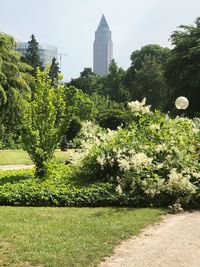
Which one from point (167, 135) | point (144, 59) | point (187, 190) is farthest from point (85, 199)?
point (144, 59)

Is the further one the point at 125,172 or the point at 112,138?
the point at 112,138

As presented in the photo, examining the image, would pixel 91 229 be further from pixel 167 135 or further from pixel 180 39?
pixel 180 39

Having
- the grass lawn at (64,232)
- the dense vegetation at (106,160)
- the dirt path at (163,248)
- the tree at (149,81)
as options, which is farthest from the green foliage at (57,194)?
the tree at (149,81)

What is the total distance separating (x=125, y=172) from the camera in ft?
35.3

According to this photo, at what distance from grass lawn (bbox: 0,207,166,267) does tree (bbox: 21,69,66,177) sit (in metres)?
3.46

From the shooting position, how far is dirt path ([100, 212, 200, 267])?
5.86m

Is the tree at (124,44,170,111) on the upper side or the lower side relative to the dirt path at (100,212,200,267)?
upper

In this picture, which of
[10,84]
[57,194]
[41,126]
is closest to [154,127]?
[41,126]

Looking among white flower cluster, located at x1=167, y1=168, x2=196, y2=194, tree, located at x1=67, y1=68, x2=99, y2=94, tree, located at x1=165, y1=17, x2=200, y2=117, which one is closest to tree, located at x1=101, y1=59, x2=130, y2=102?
tree, located at x1=67, y1=68, x2=99, y2=94

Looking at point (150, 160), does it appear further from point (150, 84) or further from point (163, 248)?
point (150, 84)

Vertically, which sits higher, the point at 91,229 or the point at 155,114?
the point at 155,114

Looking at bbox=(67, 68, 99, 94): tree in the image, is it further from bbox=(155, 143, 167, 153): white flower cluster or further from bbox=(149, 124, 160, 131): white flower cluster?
bbox=(155, 143, 167, 153): white flower cluster

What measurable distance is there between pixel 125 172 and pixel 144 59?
55.2 metres

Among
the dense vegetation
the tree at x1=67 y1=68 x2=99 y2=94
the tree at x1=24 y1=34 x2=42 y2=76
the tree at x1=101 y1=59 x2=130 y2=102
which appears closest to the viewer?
the dense vegetation
